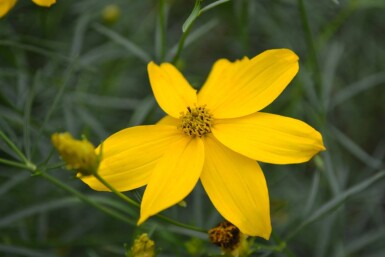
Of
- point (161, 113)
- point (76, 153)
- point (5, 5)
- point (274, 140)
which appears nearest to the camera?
point (76, 153)

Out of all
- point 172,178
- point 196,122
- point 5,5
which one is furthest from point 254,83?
point 5,5

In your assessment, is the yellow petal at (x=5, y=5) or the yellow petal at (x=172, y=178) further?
the yellow petal at (x=5, y=5)

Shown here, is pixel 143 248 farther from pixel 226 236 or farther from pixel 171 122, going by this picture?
pixel 171 122

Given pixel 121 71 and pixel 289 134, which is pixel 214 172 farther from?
pixel 121 71

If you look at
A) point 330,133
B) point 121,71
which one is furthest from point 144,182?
point 121,71

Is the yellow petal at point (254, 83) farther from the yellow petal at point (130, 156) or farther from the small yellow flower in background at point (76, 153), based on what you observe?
the small yellow flower in background at point (76, 153)

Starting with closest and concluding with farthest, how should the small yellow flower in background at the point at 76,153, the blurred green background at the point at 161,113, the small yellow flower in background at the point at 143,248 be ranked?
the small yellow flower in background at the point at 76,153
the small yellow flower in background at the point at 143,248
the blurred green background at the point at 161,113

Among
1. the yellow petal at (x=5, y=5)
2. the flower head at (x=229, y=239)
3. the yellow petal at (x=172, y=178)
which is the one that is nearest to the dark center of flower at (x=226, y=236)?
the flower head at (x=229, y=239)

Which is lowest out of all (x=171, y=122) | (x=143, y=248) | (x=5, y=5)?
(x=143, y=248)
